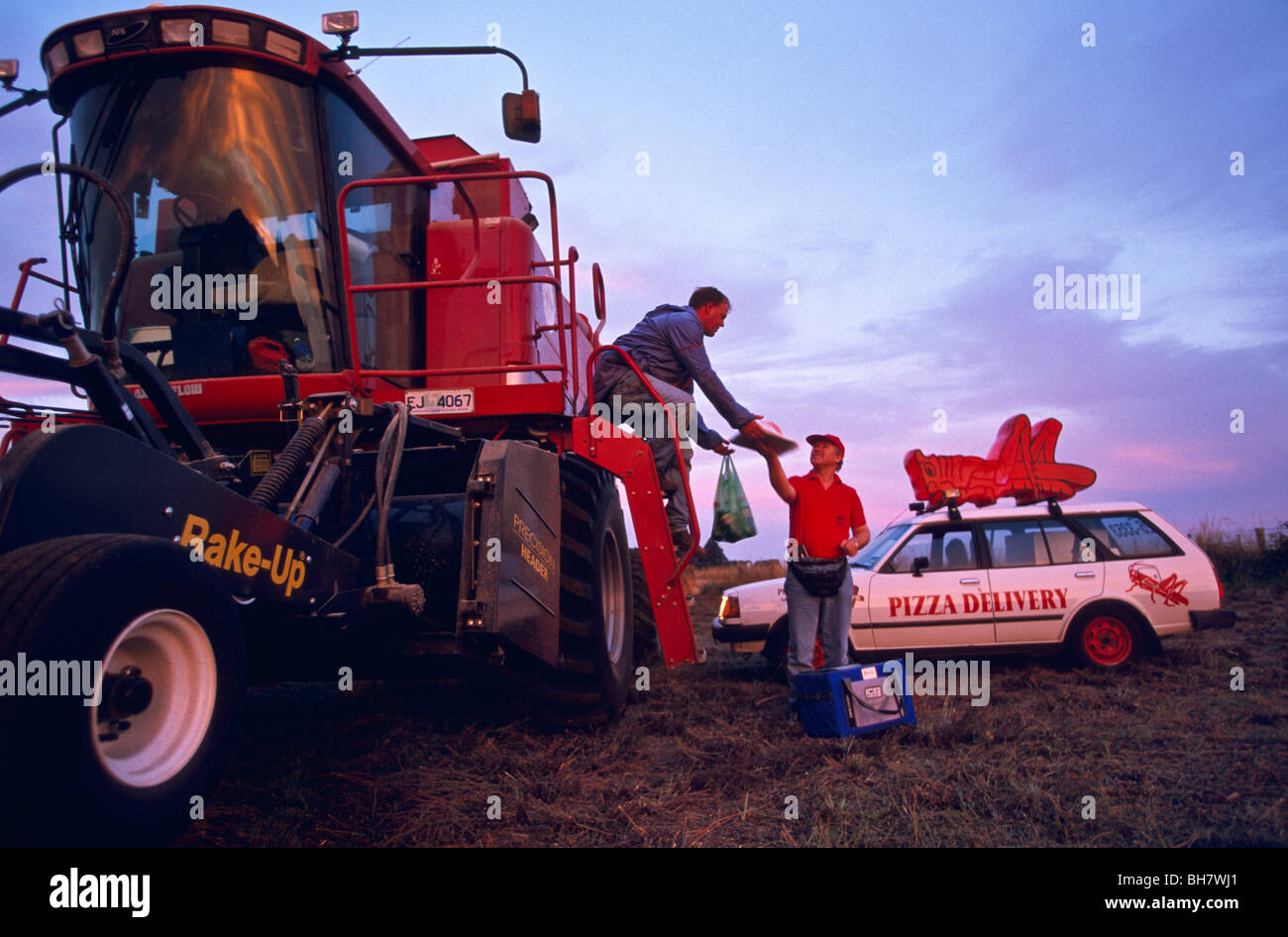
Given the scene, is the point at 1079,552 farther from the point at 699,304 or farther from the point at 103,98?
the point at 103,98

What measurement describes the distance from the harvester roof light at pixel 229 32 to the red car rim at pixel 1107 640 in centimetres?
775

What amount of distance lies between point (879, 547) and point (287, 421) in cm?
592

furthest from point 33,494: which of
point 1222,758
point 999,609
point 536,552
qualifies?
point 999,609

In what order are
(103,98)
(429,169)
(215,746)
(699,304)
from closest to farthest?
(215,746) < (103,98) < (429,169) < (699,304)

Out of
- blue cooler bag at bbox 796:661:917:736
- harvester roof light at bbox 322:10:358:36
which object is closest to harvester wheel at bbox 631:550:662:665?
blue cooler bag at bbox 796:661:917:736

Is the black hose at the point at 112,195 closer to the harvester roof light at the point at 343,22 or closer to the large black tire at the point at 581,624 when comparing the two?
the harvester roof light at the point at 343,22

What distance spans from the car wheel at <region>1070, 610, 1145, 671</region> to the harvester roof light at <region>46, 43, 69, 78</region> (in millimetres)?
8380

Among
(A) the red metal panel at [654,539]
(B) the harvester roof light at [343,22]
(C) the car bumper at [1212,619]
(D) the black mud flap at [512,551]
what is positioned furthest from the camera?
(C) the car bumper at [1212,619]

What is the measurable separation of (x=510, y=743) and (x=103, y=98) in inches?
160

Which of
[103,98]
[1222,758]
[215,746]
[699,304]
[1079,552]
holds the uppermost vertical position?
[103,98]

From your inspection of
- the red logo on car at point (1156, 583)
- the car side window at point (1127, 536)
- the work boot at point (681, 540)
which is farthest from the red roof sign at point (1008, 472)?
the work boot at point (681, 540)

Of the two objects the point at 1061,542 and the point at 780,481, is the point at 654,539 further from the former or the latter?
the point at 1061,542

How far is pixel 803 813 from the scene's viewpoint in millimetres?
3773

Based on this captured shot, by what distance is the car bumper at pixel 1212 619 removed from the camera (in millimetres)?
7586
